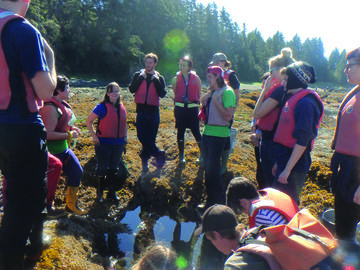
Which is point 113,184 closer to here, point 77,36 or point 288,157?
point 288,157

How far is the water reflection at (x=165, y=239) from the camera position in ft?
12.3

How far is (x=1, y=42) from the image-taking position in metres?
2.26

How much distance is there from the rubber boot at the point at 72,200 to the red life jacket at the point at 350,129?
3.68 m

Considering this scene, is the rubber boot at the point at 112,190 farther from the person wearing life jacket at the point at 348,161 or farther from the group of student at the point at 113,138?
the person wearing life jacket at the point at 348,161

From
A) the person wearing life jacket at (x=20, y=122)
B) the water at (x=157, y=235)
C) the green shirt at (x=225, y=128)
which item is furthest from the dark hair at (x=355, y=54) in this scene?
the water at (x=157, y=235)

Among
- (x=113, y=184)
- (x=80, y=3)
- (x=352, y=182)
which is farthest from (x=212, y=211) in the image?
(x=80, y=3)

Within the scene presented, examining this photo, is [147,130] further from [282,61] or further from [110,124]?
[282,61]

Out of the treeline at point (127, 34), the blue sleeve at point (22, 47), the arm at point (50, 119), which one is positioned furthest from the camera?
the treeline at point (127, 34)

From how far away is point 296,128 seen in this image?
3.27 metres

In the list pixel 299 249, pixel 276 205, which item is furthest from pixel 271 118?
pixel 299 249

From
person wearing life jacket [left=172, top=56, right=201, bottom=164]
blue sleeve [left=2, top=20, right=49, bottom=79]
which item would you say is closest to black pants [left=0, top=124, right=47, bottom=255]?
blue sleeve [left=2, top=20, right=49, bottom=79]

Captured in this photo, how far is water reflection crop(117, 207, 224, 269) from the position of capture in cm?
374

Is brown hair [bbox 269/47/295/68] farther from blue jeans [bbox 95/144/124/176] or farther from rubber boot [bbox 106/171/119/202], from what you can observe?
rubber boot [bbox 106/171/119/202]

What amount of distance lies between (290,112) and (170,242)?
8.77 ft
